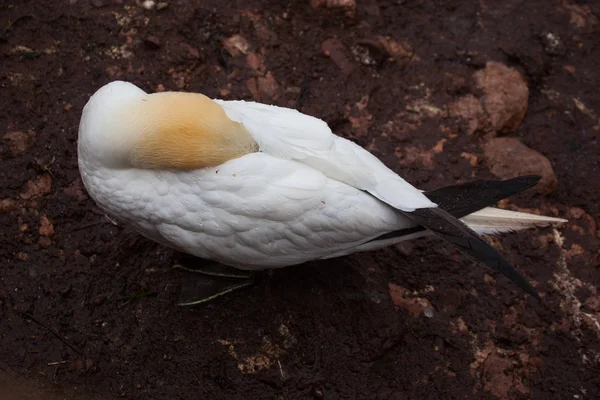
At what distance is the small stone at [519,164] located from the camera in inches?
143

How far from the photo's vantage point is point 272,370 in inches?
117

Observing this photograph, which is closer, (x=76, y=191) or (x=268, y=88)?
(x=76, y=191)

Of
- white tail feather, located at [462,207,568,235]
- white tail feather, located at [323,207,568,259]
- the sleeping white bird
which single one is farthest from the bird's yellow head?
white tail feather, located at [462,207,568,235]

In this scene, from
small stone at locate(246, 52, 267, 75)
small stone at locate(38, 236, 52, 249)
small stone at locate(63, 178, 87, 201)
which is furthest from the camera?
small stone at locate(246, 52, 267, 75)

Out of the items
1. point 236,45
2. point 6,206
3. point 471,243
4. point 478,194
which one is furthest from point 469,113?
point 6,206

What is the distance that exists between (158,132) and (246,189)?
41cm

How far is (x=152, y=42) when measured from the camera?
3.65 metres

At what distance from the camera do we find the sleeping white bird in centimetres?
244

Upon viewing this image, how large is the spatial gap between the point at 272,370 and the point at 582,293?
1.73 metres

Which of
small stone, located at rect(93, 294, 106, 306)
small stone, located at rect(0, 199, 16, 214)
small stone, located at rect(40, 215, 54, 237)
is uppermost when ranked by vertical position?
small stone, located at rect(0, 199, 16, 214)

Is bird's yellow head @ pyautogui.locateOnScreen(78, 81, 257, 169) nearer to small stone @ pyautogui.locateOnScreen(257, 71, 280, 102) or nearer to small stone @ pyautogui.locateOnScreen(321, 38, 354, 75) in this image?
small stone @ pyautogui.locateOnScreen(257, 71, 280, 102)

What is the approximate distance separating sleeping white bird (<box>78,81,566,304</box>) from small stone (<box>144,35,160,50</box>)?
114 centimetres

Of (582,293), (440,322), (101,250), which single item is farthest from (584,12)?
(101,250)

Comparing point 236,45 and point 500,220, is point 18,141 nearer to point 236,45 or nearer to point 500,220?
point 236,45
